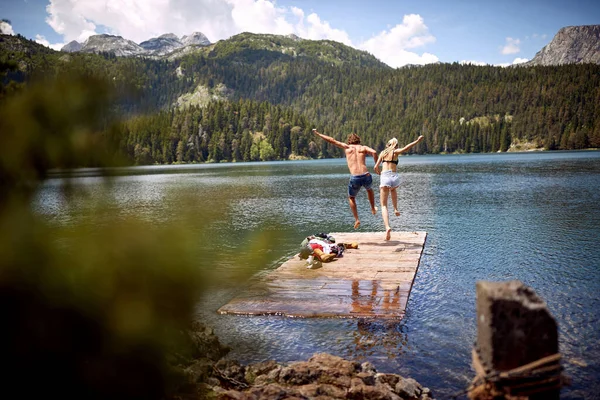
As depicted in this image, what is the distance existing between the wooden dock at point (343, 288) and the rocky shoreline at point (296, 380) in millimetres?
1118

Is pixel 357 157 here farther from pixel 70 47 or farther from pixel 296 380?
pixel 70 47

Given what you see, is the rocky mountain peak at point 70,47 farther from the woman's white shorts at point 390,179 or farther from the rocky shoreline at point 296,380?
the woman's white shorts at point 390,179

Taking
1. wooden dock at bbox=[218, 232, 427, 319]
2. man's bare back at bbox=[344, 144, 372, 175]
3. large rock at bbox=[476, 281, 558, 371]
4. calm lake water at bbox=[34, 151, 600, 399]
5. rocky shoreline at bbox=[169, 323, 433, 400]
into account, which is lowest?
calm lake water at bbox=[34, 151, 600, 399]

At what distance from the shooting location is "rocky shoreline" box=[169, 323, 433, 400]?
5.89m

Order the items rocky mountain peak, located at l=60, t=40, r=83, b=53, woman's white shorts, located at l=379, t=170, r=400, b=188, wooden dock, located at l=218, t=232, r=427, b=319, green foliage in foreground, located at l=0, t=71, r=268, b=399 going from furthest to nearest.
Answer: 1. woman's white shorts, located at l=379, t=170, r=400, b=188
2. wooden dock, located at l=218, t=232, r=427, b=319
3. rocky mountain peak, located at l=60, t=40, r=83, b=53
4. green foliage in foreground, located at l=0, t=71, r=268, b=399

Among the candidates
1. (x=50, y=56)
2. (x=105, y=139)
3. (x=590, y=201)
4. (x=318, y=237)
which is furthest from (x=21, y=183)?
(x=590, y=201)

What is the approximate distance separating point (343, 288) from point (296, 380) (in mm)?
3724

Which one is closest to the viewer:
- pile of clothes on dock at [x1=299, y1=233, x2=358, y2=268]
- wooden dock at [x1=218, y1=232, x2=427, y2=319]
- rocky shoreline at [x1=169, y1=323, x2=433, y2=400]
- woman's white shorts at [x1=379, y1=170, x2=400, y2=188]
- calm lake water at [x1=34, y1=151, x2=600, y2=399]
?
calm lake water at [x1=34, y1=151, x2=600, y2=399]

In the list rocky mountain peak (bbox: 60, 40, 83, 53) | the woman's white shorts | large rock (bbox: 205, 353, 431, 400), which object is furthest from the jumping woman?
rocky mountain peak (bbox: 60, 40, 83, 53)

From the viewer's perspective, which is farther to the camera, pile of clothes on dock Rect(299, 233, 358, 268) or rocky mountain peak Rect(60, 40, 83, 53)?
pile of clothes on dock Rect(299, 233, 358, 268)

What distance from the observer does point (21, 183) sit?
78.7 inches

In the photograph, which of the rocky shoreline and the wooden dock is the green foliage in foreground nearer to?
the rocky shoreline

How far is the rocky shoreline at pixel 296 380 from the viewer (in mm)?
5895

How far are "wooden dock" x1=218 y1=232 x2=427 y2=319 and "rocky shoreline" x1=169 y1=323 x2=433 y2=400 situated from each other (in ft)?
3.67
